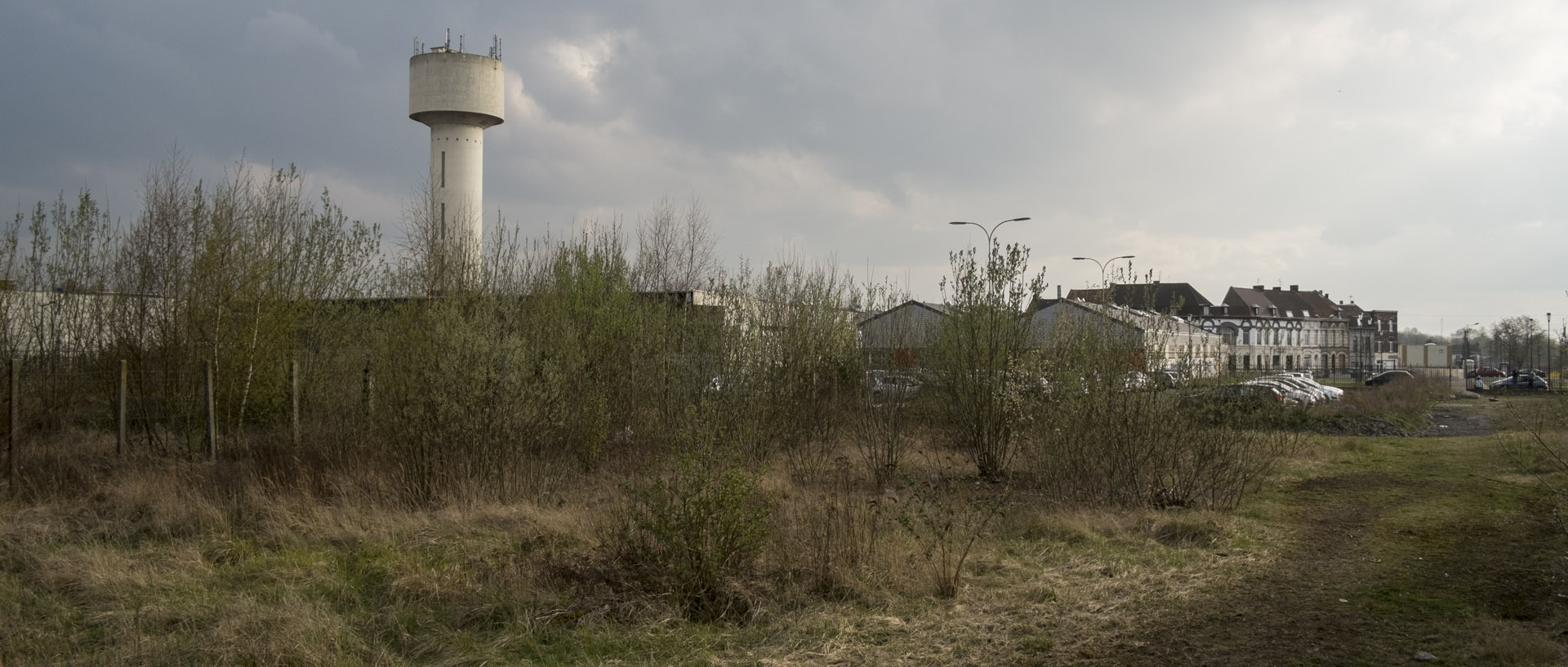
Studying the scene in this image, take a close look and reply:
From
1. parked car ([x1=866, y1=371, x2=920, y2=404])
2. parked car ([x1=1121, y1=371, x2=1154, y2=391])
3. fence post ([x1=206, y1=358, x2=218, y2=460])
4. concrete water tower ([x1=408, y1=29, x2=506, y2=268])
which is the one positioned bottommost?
fence post ([x1=206, y1=358, x2=218, y2=460])

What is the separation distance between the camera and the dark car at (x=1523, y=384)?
1647 inches

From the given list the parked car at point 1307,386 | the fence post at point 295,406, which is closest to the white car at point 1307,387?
the parked car at point 1307,386

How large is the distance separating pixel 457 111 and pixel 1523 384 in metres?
48.1

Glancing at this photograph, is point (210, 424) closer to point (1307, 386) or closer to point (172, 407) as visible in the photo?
point (172, 407)

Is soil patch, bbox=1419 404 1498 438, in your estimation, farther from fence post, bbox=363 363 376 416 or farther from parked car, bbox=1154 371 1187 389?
fence post, bbox=363 363 376 416

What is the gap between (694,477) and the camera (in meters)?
6.18

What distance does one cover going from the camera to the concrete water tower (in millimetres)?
29500

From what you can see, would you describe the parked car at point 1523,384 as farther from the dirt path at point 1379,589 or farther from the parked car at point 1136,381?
the parked car at point 1136,381

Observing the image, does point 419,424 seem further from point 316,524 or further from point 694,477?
point 694,477

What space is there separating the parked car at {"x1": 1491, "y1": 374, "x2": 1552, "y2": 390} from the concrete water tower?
44.3 metres

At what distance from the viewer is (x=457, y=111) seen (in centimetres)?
2948

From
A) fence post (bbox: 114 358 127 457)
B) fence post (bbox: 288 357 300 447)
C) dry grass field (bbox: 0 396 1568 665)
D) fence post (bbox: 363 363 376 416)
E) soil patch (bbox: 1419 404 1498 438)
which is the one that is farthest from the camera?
soil patch (bbox: 1419 404 1498 438)

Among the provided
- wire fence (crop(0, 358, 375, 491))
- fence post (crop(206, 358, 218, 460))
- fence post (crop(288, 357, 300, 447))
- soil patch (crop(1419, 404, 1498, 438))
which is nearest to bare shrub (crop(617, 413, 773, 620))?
wire fence (crop(0, 358, 375, 491))

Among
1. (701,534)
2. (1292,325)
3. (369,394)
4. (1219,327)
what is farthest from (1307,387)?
(1292,325)
